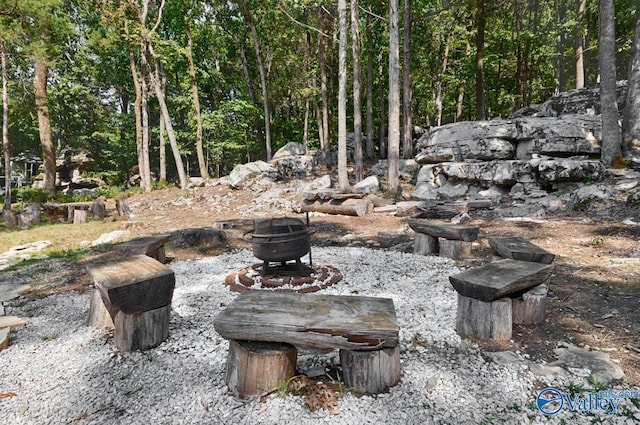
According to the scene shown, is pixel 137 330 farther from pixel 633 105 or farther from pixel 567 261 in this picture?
pixel 633 105

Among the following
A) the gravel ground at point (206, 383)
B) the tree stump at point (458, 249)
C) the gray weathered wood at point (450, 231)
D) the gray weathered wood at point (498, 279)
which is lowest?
the gravel ground at point (206, 383)

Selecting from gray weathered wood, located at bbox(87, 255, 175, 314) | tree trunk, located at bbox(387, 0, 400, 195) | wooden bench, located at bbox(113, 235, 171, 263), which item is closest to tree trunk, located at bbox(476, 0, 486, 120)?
tree trunk, located at bbox(387, 0, 400, 195)

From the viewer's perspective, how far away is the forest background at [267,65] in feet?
45.9

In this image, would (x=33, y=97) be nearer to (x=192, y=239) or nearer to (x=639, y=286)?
(x=192, y=239)

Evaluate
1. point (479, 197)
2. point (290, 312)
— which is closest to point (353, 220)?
point (479, 197)

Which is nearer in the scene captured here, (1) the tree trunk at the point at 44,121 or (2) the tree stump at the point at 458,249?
(2) the tree stump at the point at 458,249

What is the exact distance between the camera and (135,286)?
9.21ft

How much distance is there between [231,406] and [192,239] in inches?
219

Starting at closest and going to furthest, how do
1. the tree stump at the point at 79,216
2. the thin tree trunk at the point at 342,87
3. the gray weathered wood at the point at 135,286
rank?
the gray weathered wood at the point at 135,286, the tree stump at the point at 79,216, the thin tree trunk at the point at 342,87

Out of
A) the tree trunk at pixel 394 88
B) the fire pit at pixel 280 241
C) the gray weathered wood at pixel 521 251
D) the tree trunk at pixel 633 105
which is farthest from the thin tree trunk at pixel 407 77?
the fire pit at pixel 280 241

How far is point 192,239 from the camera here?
7234mm

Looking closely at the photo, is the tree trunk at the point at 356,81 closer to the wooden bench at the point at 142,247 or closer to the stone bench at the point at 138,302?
the wooden bench at the point at 142,247

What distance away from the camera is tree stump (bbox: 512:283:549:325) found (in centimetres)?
320

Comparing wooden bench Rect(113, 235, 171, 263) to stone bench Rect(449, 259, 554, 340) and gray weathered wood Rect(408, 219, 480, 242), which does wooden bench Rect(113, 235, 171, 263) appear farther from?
gray weathered wood Rect(408, 219, 480, 242)
